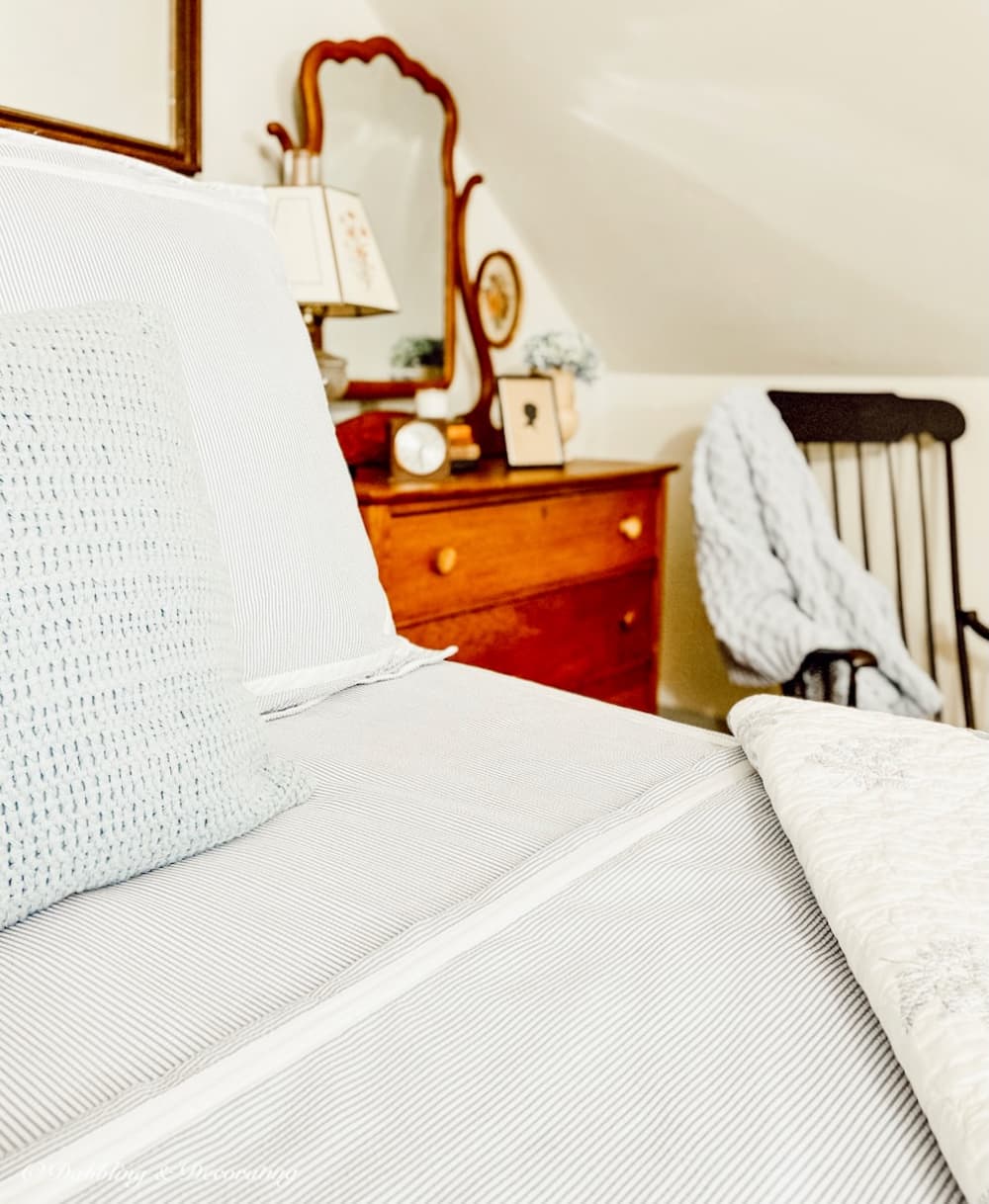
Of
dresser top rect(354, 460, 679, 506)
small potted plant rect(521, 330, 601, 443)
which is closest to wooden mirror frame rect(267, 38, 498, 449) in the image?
small potted plant rect(521, 330, 601, 443)

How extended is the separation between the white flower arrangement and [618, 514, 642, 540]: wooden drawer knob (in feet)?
1.26

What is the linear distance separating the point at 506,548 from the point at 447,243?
84 centimetres

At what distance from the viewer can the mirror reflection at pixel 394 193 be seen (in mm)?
2059

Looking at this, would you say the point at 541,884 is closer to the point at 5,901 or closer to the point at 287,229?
the point at 5,901

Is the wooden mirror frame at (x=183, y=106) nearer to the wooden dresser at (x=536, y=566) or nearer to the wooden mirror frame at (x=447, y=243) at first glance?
the wooden mirror frame at (x=447, y=243)

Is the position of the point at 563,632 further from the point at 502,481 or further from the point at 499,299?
the point at 499,299

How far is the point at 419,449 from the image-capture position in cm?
186

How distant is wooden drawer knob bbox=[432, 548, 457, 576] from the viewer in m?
1.71

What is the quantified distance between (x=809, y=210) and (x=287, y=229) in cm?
103

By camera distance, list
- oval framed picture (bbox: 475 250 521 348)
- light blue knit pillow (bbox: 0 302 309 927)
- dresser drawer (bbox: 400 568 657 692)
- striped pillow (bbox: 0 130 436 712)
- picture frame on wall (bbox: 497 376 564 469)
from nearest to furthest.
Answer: light blue knit pillow (bbox: 0 302 309 927) → striped pillow (bbox: 0 130 436 712) → dresser drawer (bbox: 400 568 657 692) → picture frame on wall (bbox: 497 376 564 469) → oval framed picture (bbox: 475 250 521 348)

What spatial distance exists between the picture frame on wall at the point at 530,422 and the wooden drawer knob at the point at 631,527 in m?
0.18

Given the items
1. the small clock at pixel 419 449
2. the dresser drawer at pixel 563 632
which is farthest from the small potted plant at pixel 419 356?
the dresser drawer at pixel 563 632

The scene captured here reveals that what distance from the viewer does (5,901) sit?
57 centimetres

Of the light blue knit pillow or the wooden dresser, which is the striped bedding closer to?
the light blue knit pillow
